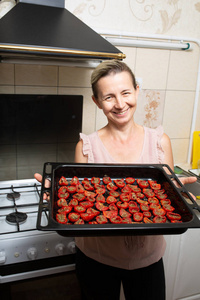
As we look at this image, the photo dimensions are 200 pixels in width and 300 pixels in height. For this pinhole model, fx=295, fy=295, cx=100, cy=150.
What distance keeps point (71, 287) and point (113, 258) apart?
1.57 feet

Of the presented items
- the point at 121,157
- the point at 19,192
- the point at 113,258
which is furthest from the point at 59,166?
the point at 19,192

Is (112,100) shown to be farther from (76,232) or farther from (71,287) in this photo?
(71,287)

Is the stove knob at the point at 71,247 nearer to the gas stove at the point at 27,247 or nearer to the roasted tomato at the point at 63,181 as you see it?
the gas stove at the point at 27,247

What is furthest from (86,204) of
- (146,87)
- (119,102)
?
(146,87)

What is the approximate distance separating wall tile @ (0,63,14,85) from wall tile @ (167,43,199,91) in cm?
92

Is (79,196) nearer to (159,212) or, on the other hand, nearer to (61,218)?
(61,218)

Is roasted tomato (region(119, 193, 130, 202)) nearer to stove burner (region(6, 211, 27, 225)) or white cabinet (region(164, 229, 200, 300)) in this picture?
stove burner (region(6, 211, 27, 225))

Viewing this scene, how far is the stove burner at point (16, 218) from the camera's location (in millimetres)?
1185

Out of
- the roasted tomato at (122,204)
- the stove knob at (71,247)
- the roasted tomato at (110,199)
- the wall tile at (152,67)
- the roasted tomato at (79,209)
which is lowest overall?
the stove knob at (71,247)

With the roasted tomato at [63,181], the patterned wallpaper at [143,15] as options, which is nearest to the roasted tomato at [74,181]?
the roasted tomato at [63,181]

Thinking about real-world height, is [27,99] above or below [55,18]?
below

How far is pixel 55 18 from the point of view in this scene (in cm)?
123

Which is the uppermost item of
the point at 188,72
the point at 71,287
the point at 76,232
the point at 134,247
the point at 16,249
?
the point at 188,72

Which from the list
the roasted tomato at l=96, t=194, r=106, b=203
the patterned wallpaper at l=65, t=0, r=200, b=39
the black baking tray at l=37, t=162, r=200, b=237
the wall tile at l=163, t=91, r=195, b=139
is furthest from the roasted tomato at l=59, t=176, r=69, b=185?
the wall tile at l=163, t=91, r=195, b=139
